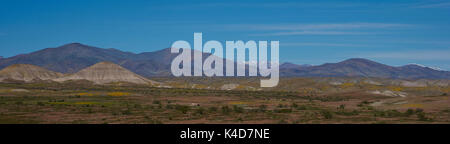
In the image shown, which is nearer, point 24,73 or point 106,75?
point 106,75

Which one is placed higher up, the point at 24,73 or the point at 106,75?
the point at 24,73
